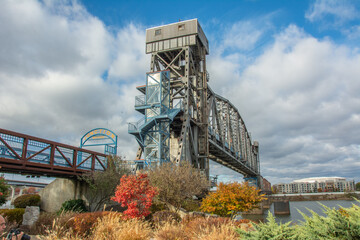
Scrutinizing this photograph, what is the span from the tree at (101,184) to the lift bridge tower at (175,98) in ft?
35.7

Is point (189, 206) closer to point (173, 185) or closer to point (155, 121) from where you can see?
point (173, 185)

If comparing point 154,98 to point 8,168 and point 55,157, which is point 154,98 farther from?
point 8,168

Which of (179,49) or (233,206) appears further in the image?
(179,49)

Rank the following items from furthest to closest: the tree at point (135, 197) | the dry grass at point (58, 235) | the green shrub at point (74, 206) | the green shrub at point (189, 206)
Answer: the green shrub at point (189, 206) → the green shrub at point (74, 206) → the tree at point (135, 197) → the dry grass at point (58, 235)

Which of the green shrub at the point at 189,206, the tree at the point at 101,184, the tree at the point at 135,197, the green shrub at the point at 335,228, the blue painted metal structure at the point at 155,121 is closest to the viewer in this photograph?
the green shrub at the point at 335,228

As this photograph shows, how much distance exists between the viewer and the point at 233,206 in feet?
66.0

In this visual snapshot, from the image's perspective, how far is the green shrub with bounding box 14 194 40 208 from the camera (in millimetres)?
23797

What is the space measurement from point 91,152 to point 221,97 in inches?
2159

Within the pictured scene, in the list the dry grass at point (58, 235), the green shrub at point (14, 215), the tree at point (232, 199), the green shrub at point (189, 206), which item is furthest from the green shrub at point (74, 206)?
the dry grass at point (58, 235)

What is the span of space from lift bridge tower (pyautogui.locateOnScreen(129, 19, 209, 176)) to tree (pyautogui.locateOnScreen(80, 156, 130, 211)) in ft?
35.7

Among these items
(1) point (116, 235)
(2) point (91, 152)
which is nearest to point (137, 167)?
(2) point (91, 152)

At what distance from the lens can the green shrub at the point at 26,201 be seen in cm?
2380

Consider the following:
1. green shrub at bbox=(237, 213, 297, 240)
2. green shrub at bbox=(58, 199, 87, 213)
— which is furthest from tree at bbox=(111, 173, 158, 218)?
green shrub at bbox=(237, 213, 297, 240)

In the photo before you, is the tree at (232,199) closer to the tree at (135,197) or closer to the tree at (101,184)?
the tree at (135,197)
